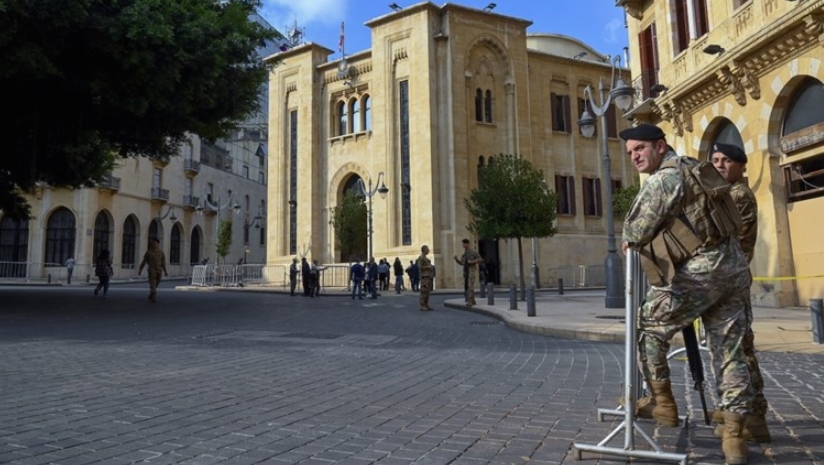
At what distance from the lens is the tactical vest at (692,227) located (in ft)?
10.4

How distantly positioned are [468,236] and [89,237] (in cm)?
2919

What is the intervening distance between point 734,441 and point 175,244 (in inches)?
2157

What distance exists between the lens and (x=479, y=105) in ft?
111

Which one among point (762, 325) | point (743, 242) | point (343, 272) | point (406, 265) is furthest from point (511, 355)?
point (343, 272)

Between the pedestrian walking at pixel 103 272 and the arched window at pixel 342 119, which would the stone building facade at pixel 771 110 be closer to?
the pedestrian walking at pixel 103 272

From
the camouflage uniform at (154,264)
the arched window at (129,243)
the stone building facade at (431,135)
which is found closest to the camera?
the camouflage uniform at (154,264)

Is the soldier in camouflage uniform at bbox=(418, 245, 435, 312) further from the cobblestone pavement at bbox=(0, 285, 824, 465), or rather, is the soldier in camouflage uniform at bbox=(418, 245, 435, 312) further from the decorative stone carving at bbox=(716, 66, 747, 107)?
the decorative stone carving at bbox=(716, 66, 747, 107)

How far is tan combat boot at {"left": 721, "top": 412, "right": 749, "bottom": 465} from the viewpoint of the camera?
2.94m

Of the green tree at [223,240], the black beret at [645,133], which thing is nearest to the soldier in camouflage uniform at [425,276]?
the black beret at [645,133]

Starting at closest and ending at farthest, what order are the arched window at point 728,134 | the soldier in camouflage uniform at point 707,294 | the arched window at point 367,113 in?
the soldier in camouflage uniform at point 707,294
the arched window at point 728,134
the arched window at point 367,113

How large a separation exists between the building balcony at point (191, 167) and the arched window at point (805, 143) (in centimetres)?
4909

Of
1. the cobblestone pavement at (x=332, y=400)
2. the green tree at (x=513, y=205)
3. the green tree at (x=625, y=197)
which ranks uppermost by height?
the green tree at (x=625, y=197)

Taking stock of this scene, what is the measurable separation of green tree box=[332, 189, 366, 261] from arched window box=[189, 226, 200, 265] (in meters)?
26.9

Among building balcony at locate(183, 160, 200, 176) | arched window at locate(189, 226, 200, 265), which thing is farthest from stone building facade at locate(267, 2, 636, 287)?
arched window at locate(189, 226, 200, 265)
